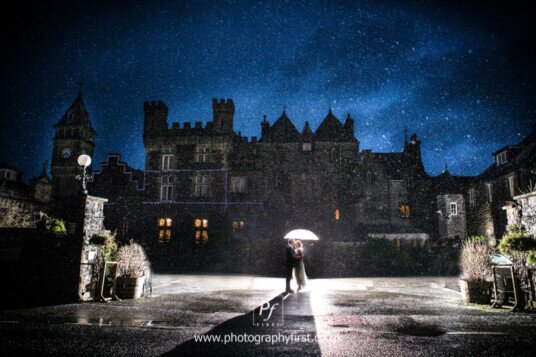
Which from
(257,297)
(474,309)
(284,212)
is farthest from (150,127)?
(474,309)

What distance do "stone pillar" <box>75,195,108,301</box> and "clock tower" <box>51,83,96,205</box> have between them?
36217 millimetres

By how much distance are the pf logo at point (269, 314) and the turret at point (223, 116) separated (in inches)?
1050

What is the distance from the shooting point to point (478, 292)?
392 inches

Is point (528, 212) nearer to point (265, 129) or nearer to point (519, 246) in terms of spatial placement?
point (519, 246)

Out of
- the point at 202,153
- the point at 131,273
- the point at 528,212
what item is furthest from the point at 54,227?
the point at 202,153

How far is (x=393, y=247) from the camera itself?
2439cm

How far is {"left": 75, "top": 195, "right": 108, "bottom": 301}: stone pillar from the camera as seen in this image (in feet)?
32.5

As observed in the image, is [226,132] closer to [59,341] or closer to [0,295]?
[0,295]

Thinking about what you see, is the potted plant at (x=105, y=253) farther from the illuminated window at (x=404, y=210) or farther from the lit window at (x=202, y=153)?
the illuminated window at (x=404, y=210)

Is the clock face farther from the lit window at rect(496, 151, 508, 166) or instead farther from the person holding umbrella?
the lit window at rect(496, 151, 508, 166)

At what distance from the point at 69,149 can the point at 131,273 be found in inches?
1625

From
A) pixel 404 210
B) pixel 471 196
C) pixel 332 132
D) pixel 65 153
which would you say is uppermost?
pixel 332 132

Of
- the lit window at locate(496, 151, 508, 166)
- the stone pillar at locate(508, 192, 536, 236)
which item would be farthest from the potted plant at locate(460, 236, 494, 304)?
the lit window at locate(496, 151, 508, 166)

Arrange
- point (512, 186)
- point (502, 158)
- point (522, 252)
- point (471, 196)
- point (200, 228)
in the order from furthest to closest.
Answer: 1. point (471, 196)
2. point (502, 158)
3. point (200, 228)
4. point (512, 186)
5. point (522, 252)
